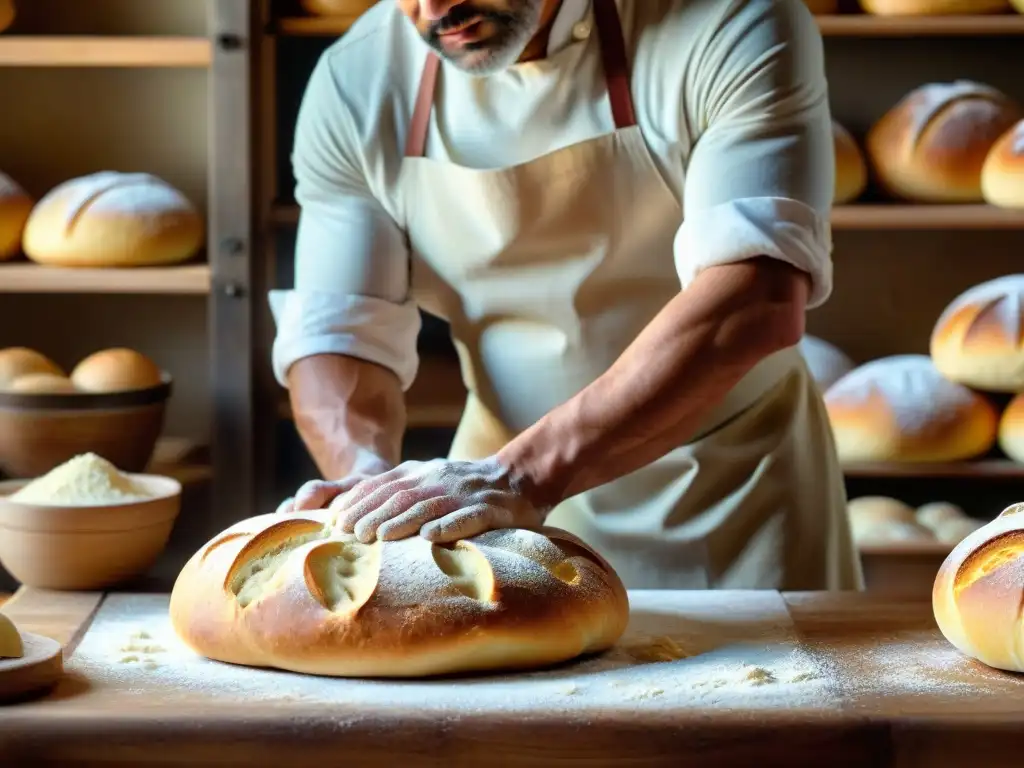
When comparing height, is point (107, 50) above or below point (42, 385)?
above

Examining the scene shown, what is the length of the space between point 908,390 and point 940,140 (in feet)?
1.67

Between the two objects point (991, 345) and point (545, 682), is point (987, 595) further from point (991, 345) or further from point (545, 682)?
point (991, 345)

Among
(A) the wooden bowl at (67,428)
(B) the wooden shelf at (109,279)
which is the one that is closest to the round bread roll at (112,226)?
(B) the wooden shelf at (109,279)

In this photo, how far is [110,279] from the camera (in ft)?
8.86

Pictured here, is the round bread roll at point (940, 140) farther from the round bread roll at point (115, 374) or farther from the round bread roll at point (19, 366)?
the round bread roll at point (19, 366)

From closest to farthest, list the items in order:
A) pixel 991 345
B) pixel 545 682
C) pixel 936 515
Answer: pixel 545 682
pixel 991 345
pixel 936 515

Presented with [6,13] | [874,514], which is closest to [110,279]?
[6,13]

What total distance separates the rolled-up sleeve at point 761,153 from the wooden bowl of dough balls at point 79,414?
1.25 metres

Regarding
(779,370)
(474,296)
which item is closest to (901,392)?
(779,370)

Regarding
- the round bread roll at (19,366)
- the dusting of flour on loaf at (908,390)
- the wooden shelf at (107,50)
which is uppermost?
the wooden shelf at (107,50)

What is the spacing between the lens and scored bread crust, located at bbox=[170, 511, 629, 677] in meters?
1.25

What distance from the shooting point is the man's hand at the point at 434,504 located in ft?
4.51

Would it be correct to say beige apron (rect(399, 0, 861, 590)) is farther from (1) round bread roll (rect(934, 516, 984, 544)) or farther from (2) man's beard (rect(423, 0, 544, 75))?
(1) round bread roll (rect(934, 516, 984, 544))

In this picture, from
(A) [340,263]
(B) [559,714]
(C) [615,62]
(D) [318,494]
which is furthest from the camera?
(A) [340,263]
